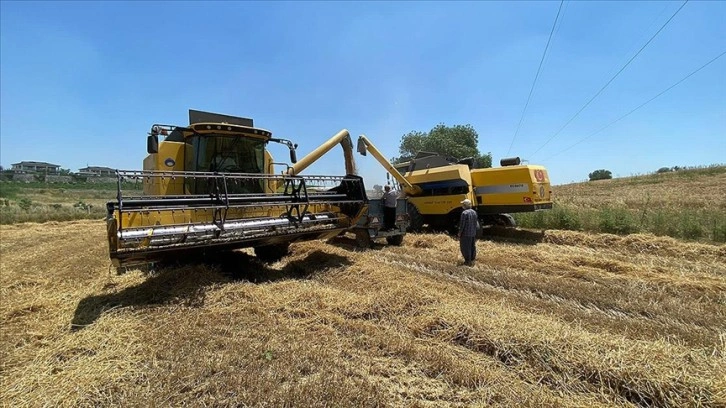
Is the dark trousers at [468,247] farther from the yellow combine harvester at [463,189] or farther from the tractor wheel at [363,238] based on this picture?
the yellow combine harvester at [463,189]

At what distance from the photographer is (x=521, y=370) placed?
2738 mm

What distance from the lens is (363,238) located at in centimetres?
892

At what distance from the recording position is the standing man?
891 centimetres

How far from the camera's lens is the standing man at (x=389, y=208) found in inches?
351

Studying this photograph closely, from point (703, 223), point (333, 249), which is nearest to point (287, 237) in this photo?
point (333, 249)

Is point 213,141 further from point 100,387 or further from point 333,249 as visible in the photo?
point 100,387

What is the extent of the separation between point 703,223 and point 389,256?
8.39 meters

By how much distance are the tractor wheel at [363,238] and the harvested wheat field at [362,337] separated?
2683 mm

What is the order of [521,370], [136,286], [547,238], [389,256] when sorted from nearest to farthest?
1. [521,370]
2. [136,286]
3. [389,256]
4. [547,238]

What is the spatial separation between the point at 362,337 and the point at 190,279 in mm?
2727

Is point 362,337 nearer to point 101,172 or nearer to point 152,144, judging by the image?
point 101,172

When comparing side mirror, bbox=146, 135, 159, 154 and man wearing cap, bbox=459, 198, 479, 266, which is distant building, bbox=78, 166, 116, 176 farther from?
man wearing cap, bbox=459, 198, 479, 266

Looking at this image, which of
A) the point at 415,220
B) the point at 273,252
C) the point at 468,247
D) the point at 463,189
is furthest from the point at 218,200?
the point at 415,220

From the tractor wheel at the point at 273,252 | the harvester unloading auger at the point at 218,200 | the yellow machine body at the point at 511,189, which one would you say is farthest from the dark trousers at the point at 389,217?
the tractor wheel at the point at 273,252
